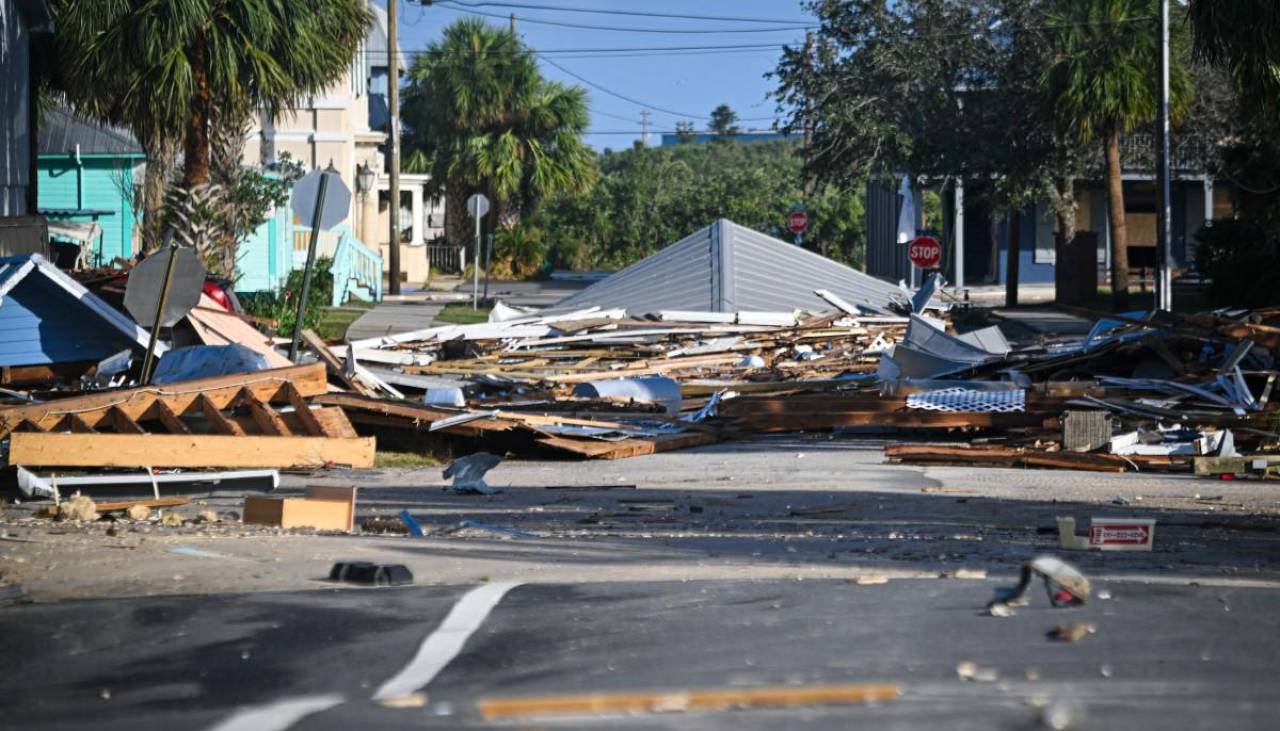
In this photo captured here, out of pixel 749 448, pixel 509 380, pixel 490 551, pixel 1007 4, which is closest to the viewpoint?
pixel 490 551

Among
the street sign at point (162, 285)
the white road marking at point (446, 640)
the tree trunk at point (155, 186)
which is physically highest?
the tree trunk at point (155, 186)

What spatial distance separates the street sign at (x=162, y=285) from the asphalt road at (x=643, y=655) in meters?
7.31

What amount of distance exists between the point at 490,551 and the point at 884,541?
86.7 inches

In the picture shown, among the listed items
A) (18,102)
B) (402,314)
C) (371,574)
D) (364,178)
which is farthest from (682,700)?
(364,178)

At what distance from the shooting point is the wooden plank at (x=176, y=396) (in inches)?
464

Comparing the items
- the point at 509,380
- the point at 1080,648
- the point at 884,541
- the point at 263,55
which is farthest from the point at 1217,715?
the point at 263,55

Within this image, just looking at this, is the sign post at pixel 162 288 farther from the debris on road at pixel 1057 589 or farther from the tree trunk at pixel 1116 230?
the tree trunk at pixel 1116 230

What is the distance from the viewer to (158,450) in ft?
36.4

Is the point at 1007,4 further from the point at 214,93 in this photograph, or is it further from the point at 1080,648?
the point at 1080,648

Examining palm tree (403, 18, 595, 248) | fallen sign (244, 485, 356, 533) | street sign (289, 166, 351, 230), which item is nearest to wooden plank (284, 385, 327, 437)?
fallen sign (244, 485, 356, 533)

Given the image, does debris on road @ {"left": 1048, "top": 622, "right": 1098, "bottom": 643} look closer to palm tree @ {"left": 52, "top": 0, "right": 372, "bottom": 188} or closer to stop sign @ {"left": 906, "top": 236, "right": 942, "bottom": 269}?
palm tree @ {"left": 52, "top": 0, "right": 372, "bottom": 188}

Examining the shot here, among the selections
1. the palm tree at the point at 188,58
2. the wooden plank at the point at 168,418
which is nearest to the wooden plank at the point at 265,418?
the wooden plank at the point at 168,418

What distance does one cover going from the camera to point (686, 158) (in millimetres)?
147125

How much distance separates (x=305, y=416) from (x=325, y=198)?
4.53 meters
